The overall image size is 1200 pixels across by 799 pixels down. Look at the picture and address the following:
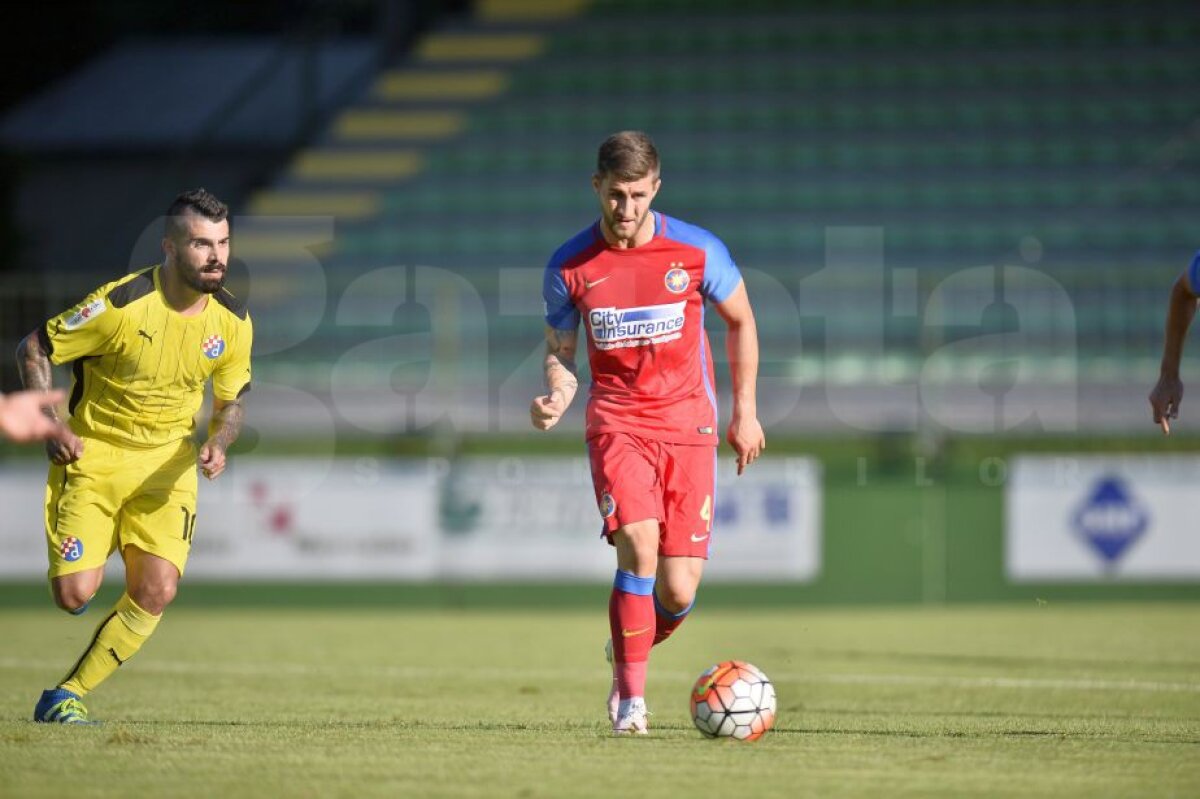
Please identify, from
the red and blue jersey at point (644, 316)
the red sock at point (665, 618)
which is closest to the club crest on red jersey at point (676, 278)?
the red and blue jersey at point (644, 316)

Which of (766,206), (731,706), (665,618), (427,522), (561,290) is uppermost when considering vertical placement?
(766,206)

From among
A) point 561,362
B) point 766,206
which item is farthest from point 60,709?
point 766,206

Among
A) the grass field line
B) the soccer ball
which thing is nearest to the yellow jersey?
the soccer ball

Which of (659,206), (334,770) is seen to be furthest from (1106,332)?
(334,770)

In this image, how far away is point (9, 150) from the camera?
23.2 m

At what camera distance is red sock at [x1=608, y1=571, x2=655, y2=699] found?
6383 millimetres

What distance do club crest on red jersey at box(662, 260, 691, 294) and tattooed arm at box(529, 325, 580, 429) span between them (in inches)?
16.3

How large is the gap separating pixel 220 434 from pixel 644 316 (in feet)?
5.72

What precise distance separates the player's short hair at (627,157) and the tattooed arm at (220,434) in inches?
70.6

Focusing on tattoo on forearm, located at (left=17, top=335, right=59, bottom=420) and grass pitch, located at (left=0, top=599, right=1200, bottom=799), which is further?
tattoo on forearm, located at (left=17, top=335, right=59, bottom=420)

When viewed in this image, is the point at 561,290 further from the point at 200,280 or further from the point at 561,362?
the point at 200,280

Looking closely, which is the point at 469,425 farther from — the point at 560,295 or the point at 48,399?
the point at 48,399

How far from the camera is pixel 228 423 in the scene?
6.95m

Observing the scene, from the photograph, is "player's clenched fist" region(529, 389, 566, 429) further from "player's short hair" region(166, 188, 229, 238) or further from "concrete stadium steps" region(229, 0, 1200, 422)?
"concrete stadium steps" region(229, 0, 1200, 422)
